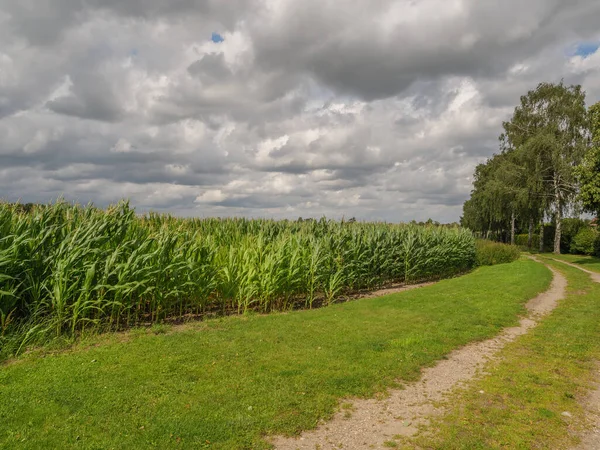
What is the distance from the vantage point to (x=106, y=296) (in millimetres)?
8547

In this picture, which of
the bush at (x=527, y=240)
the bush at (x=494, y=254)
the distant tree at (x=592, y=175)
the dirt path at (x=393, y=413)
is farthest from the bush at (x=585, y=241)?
the dirt path at (x=393, y=413)

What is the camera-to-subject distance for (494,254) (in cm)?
2823

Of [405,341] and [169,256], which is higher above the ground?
[169,256]

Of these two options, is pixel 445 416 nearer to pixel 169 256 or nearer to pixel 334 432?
pixel 334 432

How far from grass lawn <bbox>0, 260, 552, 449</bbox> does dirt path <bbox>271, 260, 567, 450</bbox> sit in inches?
8.8

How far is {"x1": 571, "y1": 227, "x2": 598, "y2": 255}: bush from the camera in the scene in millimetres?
37031

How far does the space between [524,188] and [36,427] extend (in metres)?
40.7

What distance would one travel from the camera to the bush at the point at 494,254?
92.0 feet

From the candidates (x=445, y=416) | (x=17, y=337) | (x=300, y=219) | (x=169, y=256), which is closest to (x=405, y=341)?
(x=445, y=416)

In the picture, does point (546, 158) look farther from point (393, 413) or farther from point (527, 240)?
point (393, 413)

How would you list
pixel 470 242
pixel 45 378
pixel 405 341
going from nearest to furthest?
pixel 45 378, pixel 405 341, pixel 470 242

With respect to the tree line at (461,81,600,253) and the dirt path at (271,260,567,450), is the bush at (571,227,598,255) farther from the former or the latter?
the dirt path at (271,260,567,450)

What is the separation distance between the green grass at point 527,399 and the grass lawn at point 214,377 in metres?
1.11

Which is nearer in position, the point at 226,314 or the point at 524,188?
the point at 226,314
